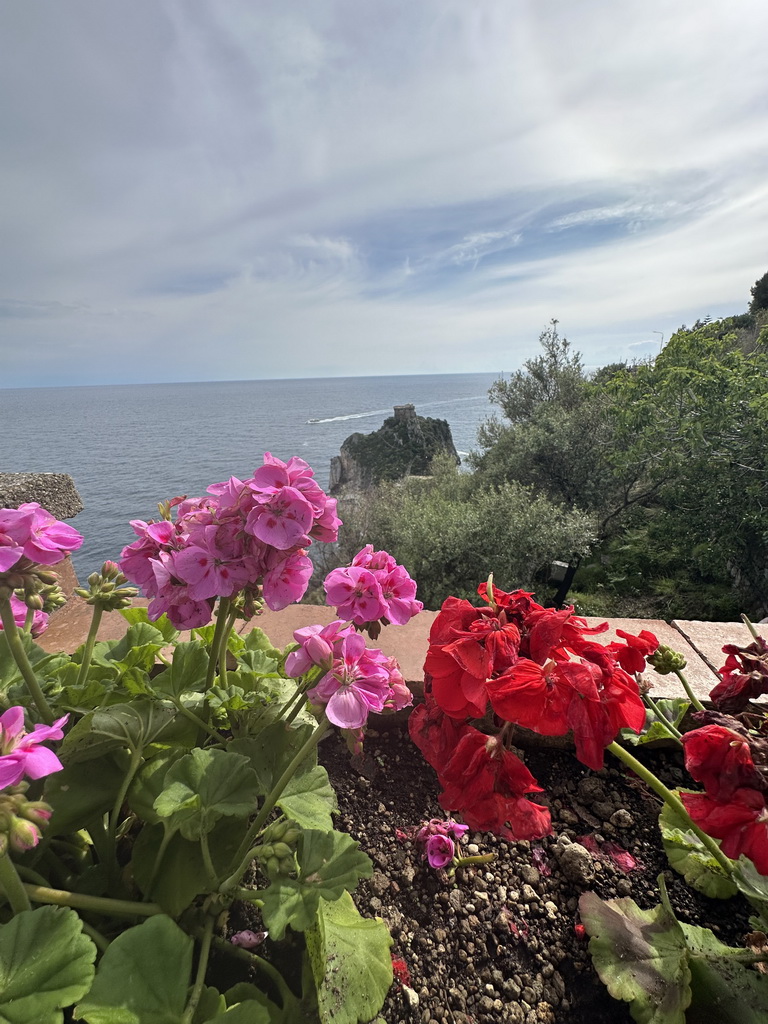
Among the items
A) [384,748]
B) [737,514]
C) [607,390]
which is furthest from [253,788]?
[607,390]

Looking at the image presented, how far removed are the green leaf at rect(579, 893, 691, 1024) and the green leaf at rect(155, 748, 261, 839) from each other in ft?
2.63

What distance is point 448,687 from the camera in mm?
917

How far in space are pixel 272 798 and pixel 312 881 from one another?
0.56 ft

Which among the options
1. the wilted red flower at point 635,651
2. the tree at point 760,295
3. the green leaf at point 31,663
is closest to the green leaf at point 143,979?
the green leaf at point 31,663

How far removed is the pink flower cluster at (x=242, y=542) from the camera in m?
0.95

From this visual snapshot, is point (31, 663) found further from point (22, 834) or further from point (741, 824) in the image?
point (741, 824)

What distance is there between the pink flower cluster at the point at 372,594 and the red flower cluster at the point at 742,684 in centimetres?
58

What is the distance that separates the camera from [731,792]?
787mm

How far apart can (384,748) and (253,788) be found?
85 centimetres

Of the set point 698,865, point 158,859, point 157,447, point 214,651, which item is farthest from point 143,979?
point 157,447

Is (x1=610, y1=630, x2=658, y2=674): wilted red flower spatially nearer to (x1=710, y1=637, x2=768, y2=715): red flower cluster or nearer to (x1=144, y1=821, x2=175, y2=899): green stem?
(x1=710, y1=637, x2=768, y2=715): red flower cluster

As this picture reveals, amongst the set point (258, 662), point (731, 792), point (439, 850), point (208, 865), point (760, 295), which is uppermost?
point (760, 295)

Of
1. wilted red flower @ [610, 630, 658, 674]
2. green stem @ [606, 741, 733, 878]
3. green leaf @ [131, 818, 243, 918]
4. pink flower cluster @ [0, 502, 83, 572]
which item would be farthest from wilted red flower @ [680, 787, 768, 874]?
pink flower cluster @ [0, 502, 83, 572]

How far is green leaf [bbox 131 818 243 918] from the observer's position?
99cm
